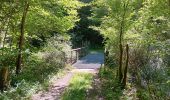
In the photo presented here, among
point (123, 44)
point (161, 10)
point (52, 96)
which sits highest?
point (161, 10)

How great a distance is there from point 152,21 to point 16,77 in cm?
766

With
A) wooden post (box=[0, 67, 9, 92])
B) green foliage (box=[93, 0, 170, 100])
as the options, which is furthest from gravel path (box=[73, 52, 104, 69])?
wooden post (box=[0, 67, 9, 92])

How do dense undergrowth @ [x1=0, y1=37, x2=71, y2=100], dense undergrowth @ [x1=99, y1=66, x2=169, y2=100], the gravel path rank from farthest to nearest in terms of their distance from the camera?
1. the gravel path
2. dense undergrowth @ [x1=99, y1=66, x2=169, y2=100]
3. dense undergrowth @ [x1=0, y1=37, x2=71, y2=100]

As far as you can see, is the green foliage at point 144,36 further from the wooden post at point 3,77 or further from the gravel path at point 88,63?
the gravel path at point 88,63

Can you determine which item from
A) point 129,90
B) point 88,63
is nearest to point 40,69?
point 129,90

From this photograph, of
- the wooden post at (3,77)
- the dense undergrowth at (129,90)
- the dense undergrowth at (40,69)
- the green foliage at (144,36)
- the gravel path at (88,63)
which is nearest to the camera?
the dense undergrowth at (40,69)

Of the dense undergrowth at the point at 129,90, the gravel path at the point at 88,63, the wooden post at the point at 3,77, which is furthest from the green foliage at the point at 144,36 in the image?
the gravel path at the point at 88,63

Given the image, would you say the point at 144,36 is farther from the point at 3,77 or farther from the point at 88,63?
the point at 88,63

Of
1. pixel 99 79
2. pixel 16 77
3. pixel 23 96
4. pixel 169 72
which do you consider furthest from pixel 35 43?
pixel 23 96

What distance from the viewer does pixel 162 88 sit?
14727 millimetres

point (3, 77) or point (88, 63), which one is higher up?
point (3, 77)

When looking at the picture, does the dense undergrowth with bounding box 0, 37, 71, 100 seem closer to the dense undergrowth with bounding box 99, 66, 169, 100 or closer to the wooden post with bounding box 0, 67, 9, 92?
the wooden post with bounding box 0, 67, 9, 92

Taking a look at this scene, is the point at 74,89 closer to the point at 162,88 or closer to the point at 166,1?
the point at 162,88

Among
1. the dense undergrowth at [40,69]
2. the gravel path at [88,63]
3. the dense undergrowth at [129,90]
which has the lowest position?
the dense undergrowth at [129,90]
